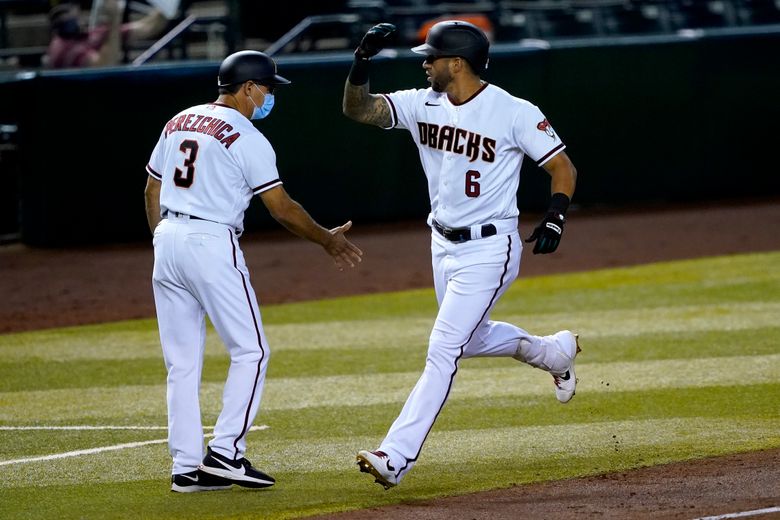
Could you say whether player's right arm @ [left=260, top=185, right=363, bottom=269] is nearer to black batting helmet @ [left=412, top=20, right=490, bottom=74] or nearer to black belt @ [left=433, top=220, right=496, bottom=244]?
black belt @ [left=433, top=220, right=496, bottom=244]

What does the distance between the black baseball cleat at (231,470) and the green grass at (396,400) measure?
0.06 meters

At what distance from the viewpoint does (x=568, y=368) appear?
6.38 meters

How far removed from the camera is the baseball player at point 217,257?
527 centimetres

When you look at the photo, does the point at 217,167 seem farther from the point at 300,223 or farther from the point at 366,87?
the point at 366,87

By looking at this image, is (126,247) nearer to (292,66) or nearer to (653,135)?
(292,66)

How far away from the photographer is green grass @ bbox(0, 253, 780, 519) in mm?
5473

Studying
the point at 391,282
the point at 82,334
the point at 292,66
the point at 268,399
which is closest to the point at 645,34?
the point at 292,66

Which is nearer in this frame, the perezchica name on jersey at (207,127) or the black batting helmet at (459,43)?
the perezchica name on jersey at (207,127)

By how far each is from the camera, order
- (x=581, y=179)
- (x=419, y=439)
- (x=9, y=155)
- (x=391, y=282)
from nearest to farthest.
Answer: (x=419, y=439), (x=391, y=282), (x=9, y=155), (x=581, y=179)

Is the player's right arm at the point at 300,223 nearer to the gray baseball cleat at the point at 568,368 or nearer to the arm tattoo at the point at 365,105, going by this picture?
the arm tattoo at the point at 365,105

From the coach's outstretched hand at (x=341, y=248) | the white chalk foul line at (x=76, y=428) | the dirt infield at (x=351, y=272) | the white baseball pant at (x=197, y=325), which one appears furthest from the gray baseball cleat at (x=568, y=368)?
the dirt infield at (x=351, y=272)

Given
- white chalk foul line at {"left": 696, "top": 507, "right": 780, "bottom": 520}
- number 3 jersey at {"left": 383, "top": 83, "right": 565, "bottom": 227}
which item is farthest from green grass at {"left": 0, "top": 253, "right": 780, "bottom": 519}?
number 3 jersey at {"left": 383, "top": 83, "right": 565, "bottom": 227}

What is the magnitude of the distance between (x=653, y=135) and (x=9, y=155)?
701cm

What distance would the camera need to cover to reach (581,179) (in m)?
→ 15.0
